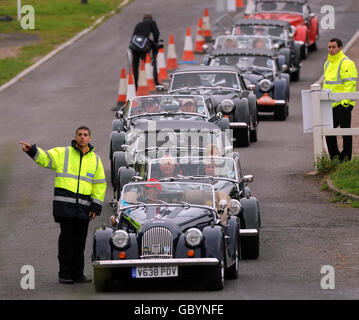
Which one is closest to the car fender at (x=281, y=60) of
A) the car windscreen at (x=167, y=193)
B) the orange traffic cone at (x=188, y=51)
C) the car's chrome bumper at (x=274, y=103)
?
the car's chrome bumper at (x=274, y=103)

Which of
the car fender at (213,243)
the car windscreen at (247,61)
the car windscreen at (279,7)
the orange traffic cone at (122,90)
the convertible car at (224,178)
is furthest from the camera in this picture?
the car windscreen at (279,7)

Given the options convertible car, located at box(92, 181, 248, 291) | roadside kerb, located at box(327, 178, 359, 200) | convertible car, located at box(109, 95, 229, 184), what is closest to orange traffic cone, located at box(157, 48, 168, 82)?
convertible car, located at box(109, 95, 229, 184)

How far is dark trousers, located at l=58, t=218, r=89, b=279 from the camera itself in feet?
35.7

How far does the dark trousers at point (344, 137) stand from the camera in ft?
56.9

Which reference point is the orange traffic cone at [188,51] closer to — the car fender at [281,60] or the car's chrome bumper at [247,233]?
the car fender at [281,60]

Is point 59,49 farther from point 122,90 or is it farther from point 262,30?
point 122,90

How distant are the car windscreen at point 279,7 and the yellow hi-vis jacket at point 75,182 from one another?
22288 millimetres

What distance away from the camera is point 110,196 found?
1636 centimetres

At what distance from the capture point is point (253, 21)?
29359 mm

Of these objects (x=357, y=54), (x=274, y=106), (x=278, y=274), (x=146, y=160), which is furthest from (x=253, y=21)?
(x=278, y=274)

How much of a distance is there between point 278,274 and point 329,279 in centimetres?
67

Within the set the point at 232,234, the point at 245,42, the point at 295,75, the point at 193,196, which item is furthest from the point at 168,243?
the point at 295,75
